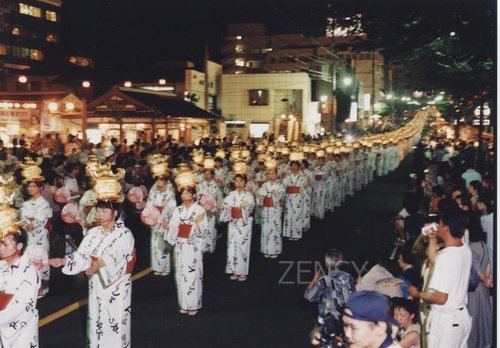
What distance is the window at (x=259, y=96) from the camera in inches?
1588

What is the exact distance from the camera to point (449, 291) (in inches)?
175

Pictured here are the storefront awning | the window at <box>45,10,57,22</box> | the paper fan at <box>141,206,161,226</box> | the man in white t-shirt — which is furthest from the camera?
the window at <box>45,10,57,22</box>

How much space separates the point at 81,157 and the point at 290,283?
8010 millimetres

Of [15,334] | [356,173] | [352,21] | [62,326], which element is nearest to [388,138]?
[356,173]

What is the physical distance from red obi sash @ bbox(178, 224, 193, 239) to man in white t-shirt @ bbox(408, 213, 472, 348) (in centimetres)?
357

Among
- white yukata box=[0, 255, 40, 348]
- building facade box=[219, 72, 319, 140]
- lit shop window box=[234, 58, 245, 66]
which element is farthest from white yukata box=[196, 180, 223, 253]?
lit shop window box=[234, 58, 245, 66]

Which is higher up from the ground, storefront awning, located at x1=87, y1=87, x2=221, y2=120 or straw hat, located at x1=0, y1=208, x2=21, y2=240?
storefront awning, located at x1=87, y1=87, x2=221, y2=120

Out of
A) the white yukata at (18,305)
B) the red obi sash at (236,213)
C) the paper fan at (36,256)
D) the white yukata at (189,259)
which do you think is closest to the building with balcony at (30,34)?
the red obi sash at (236,213)

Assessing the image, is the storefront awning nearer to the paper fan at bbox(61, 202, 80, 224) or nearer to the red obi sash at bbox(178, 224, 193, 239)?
the red obi sash at bbox(178, 224, 193, 239)

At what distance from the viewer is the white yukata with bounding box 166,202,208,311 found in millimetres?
7387

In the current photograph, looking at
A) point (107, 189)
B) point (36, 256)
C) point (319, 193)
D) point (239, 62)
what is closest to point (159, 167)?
point (107, 189)

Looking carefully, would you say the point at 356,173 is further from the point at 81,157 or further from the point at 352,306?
the point at 352,306

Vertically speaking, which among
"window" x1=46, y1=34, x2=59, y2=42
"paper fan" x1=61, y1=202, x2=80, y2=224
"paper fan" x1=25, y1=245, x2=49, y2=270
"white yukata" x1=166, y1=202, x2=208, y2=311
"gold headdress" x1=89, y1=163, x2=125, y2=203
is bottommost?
"white yukata" x1=166, y1=202, x2=208, y2=311

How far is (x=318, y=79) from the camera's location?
4412 centimetres
